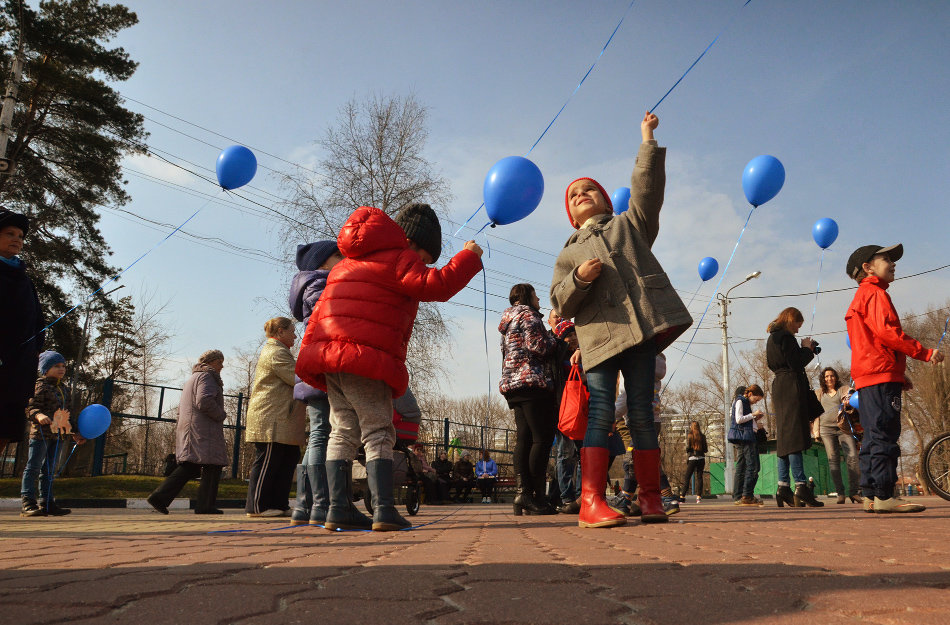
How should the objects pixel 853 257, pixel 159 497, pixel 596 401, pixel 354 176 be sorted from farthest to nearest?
pixel 354 176 < pixel 159 497 < pixel 853 257 < pixel 596 401

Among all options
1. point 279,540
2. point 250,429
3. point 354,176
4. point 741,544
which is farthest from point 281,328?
point 354,176

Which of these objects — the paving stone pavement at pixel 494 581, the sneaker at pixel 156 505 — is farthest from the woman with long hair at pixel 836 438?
the sneaker at pixel 156 505

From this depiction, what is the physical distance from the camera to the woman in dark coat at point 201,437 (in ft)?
22.7

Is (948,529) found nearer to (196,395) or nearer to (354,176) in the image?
(196,395)

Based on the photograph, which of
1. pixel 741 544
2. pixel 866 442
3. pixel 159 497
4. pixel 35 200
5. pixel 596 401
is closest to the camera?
pixel 741 544

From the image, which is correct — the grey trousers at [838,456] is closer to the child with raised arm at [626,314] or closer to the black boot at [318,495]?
the child with raised arm at [626,314]

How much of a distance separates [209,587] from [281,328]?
451 cm

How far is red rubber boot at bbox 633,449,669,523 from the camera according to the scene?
4.13m

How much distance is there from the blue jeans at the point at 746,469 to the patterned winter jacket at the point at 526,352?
3821 mm

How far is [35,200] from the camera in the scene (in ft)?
58.6

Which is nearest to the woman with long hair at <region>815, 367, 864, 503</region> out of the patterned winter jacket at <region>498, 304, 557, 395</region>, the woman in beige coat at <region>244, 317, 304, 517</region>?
the patterned winter jacket at <region>498, 304, 557, 395</region>

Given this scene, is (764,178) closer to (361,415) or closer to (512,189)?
(512,189)

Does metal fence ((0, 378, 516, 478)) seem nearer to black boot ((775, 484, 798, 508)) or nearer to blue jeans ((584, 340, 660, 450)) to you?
black boot ((775, 484, 798, 508))

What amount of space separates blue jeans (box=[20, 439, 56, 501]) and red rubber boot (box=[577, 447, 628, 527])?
564cm
